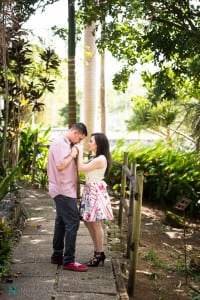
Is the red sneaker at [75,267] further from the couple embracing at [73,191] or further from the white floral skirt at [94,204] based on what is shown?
the white floral skirt at [94,204]

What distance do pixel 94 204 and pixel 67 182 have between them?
379mm

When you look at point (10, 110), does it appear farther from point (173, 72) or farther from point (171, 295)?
point (171, 295)

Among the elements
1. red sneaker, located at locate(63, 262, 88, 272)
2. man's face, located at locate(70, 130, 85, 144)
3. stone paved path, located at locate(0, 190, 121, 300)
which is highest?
man's face, located at locate(70, 130, 85, 144)

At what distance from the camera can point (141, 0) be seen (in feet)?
24.9

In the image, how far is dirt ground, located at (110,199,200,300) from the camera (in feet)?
18.9

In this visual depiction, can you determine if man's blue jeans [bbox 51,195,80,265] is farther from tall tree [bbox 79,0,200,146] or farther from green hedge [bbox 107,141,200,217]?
green hedge [bbox 107,141,200,217]

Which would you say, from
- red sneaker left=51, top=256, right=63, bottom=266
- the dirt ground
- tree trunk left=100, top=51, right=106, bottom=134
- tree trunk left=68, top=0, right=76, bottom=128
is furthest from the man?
tree trunk left=100, top=51, right=106, bottom=134

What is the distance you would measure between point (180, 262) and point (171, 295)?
4.81ft

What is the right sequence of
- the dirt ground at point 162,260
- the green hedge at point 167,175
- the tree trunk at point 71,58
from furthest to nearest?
the green hedge at point 167,175 < the tree trunk at point 71,58 < the dirt ground at point 162,260

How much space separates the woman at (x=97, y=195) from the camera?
5.15 meters

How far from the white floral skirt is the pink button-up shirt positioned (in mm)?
223

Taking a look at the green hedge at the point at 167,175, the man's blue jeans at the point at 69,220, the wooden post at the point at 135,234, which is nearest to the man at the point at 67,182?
the man's blue jeans at the point at 69,220

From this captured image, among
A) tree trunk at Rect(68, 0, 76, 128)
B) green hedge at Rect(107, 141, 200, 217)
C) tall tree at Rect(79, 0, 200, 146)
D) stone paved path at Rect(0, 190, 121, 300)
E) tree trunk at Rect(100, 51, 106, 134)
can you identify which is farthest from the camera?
tree trunk at Rect(100, 51, 106, 134)

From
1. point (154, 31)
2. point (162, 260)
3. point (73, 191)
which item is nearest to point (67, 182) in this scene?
point (73, 191)
